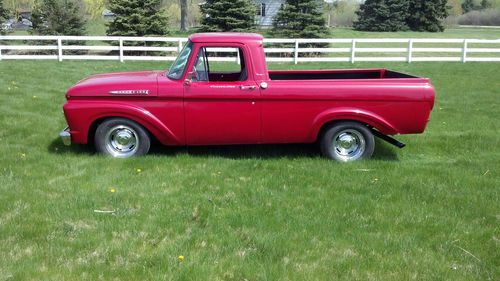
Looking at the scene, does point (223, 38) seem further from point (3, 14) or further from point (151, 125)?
point (3, 14)

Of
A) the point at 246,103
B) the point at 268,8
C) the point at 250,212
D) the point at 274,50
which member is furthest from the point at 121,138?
the point at 268,8

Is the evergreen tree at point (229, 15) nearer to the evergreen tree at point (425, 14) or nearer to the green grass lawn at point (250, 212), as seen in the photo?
the green grass lawn at point (250, 212)

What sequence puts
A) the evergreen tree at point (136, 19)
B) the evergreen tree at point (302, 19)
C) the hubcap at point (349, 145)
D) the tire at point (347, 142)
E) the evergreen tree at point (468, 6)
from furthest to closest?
the evergreen tree at point (468, 6) → the evergreen tree at point (302, 19) → the evergreen tree at point (136, 19) → the hubcap at point (349, 145) → the tire at point (347, 142)

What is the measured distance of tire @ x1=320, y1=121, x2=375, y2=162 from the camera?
690 centimetres

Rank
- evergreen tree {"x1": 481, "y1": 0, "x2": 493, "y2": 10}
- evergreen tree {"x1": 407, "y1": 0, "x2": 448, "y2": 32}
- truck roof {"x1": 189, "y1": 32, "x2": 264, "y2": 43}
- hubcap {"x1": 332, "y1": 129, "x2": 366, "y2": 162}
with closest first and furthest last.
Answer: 1. truck roof {"x1": 189, "y1": 32, "x2": 264, "y2": 43}
2. hubcap {"x1": 332, "y1": 129, "x2": 366, "y2": 162}
3. evergreen tree {"x1": 407, "y1": 0, "x2": 448, "y2": 32}
4. evergreen tree {"x1": 481, "y1": 0, "x2": 493, "y2": 10}

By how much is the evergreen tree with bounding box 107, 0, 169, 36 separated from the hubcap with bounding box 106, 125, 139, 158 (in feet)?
63.1

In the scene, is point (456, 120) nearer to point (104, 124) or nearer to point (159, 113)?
point (159, 113)

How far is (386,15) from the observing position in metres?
50.2

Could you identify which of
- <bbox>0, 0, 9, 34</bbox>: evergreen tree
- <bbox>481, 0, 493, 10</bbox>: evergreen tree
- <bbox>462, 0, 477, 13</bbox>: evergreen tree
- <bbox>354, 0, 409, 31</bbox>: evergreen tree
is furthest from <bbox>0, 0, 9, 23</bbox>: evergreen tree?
<bbox>481, 0, 493, 10</bbox>: evergreen tree

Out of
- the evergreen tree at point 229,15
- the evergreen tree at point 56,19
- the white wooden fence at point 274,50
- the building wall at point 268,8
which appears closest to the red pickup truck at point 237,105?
the white wooden fence at point 274,50

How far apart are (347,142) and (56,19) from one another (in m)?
23.9

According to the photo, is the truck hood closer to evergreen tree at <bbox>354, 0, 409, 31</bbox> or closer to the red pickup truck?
the red pickup truck

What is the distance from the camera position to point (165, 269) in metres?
4.00

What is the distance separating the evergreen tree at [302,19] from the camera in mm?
27062
